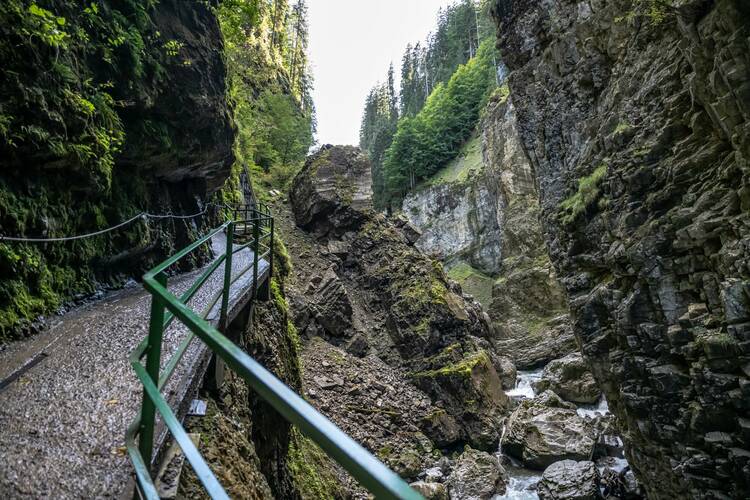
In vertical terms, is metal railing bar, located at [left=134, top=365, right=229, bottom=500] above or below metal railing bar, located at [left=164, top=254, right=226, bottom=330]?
below

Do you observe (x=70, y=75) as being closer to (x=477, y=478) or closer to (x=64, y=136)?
(x=64, y=136)

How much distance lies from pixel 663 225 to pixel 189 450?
9.79 metres

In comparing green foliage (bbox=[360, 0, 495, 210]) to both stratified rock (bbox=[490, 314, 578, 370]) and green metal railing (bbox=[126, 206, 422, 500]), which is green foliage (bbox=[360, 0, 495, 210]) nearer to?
stratified rock (bbox=[490, 314, 578, 370])

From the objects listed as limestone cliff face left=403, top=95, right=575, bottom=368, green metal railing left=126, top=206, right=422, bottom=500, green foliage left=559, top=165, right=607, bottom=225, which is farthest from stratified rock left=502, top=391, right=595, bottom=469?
green metal railing left=126, top=206, right=422, bottom=500

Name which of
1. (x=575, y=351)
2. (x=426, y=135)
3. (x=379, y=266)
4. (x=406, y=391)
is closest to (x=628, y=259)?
(x=406, y=391)

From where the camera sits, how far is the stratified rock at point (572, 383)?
18297 mm

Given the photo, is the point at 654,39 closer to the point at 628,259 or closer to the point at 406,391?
the point at 628,259

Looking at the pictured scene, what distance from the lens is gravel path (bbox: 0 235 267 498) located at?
2.22 m

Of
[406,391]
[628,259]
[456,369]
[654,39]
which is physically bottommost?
[406,391]

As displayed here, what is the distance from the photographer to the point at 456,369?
53.0 ft

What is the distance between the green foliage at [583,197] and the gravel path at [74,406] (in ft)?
34.6

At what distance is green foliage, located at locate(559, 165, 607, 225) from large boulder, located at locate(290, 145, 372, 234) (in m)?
12.8

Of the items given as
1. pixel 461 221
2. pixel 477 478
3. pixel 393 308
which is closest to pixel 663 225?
pixel 477 478

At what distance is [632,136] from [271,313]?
9.17m
